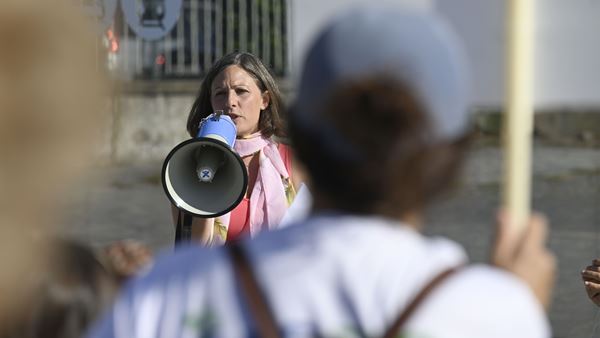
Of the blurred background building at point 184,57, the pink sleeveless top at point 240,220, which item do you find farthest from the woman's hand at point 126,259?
the blurred background building at point 184,57

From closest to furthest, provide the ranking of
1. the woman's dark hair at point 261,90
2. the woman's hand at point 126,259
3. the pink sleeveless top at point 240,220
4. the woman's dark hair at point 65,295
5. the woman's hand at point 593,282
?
the woman's dark hair at point 65,295 → the woman's hand at point 126,259 → the woman's hand at point 593,282 → the pink sleeveless top at point 240,220 → the woman's dark hair at point 261,90

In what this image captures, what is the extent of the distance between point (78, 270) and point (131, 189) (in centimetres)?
849

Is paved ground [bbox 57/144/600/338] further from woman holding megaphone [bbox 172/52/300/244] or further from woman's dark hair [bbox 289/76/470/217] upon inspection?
woman's dark hair [bbox 289/76/470/217]

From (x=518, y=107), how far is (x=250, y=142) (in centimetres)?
262

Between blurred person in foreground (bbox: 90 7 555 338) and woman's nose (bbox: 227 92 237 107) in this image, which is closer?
blurred person in foreground (bbox: 90 7 555 338)

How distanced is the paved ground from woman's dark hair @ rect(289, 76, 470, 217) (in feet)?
→ 15.1

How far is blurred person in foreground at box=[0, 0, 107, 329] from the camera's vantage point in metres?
1.38

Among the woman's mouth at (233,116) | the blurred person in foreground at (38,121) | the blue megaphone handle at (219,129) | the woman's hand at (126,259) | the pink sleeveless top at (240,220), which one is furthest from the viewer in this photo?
the woman's mouth at (233,116)

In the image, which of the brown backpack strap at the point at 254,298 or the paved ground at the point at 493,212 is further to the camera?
the paved ground at the point at 493,212

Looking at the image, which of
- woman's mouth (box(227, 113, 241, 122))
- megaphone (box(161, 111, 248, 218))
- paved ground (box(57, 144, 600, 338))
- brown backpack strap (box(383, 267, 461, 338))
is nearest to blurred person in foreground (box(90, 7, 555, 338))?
brown backpack strap (box(383, 267, 461, 338))

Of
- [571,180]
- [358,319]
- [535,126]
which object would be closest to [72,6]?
[358,319]

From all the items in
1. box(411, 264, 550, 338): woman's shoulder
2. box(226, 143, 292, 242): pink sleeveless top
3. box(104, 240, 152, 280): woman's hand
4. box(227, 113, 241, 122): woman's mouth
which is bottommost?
box(226, 143, 292, 242): pink sleeveless top

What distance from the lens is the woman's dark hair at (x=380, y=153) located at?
1479 millimetres

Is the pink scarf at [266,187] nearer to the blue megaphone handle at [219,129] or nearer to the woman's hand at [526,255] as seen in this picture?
the blue megaphone handle at [219,129]
